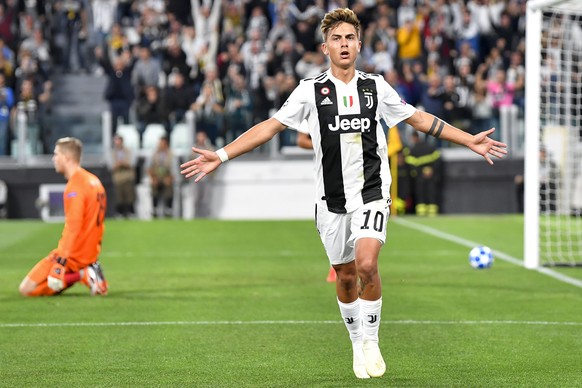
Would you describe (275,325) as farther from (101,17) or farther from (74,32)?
(74,32)

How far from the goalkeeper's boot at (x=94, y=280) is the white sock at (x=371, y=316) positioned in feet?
18.2

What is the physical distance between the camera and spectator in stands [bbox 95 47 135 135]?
28219 millimetres

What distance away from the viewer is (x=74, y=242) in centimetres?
1277

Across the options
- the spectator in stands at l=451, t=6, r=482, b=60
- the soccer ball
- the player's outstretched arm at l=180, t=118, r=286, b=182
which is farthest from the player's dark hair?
the spectator in stands at l=451, t=6, r=482, b=60

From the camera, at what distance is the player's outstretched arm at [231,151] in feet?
24.5

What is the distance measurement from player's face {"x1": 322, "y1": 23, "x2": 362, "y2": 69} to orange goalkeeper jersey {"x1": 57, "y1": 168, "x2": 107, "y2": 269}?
18.5ft

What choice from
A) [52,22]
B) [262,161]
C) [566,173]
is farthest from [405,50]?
[52,22]

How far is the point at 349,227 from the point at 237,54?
21434 mm

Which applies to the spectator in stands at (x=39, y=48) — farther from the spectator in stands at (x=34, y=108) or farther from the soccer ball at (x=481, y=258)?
the soccer ball at (x=481, y=258)

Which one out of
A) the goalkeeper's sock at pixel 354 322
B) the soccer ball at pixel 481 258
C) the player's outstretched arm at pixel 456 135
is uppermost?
the player's outstretched arm at pixel 456 135

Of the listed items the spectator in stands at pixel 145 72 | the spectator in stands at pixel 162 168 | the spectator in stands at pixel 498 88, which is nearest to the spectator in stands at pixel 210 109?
the spectator in stands at pixel 162 168

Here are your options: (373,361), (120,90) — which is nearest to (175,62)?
(120,90)

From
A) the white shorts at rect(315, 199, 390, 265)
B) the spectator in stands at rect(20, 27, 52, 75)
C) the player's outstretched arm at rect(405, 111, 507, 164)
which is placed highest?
the spectator in stands at rect(20, 27, 52, 75)

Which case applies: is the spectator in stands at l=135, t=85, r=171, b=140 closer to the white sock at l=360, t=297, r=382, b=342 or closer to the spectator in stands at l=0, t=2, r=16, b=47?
the spectator in stands at l=0, t=2, r=16, b=47
